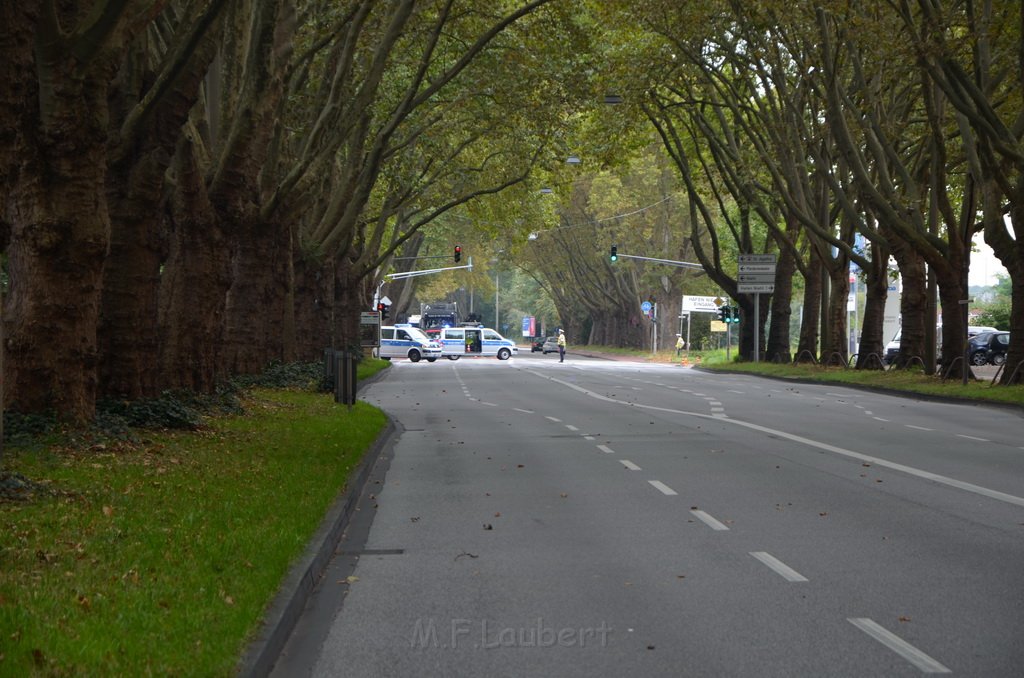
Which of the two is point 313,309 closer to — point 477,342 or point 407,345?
point 407,345

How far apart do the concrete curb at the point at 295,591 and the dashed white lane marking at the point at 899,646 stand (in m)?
2.98

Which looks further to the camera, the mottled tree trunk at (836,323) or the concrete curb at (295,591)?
the mottled tree trunk at (836,323)

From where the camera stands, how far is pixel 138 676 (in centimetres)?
507

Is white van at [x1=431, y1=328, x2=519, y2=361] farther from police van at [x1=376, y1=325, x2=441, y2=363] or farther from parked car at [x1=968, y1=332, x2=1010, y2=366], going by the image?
parked car at [x1=968, y1=332, x2=1010, y2=366]

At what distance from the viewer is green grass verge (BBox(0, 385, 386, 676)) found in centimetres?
547

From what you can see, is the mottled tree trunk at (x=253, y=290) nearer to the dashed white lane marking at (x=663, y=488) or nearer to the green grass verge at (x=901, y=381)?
the dashed white lane marking at (x=663, y=488)

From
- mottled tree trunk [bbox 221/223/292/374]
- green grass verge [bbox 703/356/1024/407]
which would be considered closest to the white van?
green grass verge [bbox 703/356/1024/407]

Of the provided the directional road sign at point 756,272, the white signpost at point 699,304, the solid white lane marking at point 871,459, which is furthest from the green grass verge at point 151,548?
the white signpost at point 699,304

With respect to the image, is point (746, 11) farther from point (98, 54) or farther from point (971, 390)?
point (98, 54)

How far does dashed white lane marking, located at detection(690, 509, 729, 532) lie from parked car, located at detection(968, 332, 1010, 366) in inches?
1943

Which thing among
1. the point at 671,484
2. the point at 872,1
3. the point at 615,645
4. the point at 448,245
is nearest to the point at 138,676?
the point at 615,645

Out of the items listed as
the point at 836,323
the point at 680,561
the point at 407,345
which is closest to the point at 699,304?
the point at 407,345

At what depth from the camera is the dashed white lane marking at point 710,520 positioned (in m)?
10.2

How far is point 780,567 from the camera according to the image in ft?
27.7
